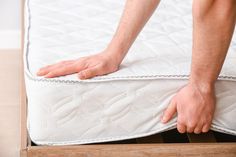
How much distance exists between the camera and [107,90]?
1286 millimetres

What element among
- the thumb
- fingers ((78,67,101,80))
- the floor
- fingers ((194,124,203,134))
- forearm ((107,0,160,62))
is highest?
forearm ((107,0,160,62))

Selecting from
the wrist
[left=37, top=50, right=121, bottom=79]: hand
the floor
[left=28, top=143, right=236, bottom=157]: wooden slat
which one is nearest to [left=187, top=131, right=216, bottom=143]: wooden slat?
[left=28, top=143, right=236, bottom=157]: wooden slat

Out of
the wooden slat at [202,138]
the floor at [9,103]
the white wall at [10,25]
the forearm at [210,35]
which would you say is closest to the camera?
the forearm at [210,35]

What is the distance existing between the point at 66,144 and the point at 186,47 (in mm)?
438

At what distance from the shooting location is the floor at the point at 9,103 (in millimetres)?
1650

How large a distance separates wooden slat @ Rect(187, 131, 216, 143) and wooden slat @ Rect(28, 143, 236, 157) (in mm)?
38

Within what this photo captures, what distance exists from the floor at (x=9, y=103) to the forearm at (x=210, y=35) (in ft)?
2.25

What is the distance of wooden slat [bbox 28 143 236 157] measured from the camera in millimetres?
1311

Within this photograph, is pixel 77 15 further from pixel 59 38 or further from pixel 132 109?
pixel 132 109

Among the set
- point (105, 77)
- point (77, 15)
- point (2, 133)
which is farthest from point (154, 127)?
point (2, 133)

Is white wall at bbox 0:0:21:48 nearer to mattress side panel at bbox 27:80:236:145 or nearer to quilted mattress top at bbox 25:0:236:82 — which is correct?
quilted mattress top at bbox 25:0:236:82

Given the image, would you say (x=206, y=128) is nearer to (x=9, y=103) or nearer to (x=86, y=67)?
(x=86, y=67)

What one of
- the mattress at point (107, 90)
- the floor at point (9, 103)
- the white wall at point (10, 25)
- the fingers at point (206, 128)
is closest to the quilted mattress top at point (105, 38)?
the mattress at point (107, 90)

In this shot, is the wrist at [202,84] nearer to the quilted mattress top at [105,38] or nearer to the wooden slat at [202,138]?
the quilted mattress top at [105,38]
